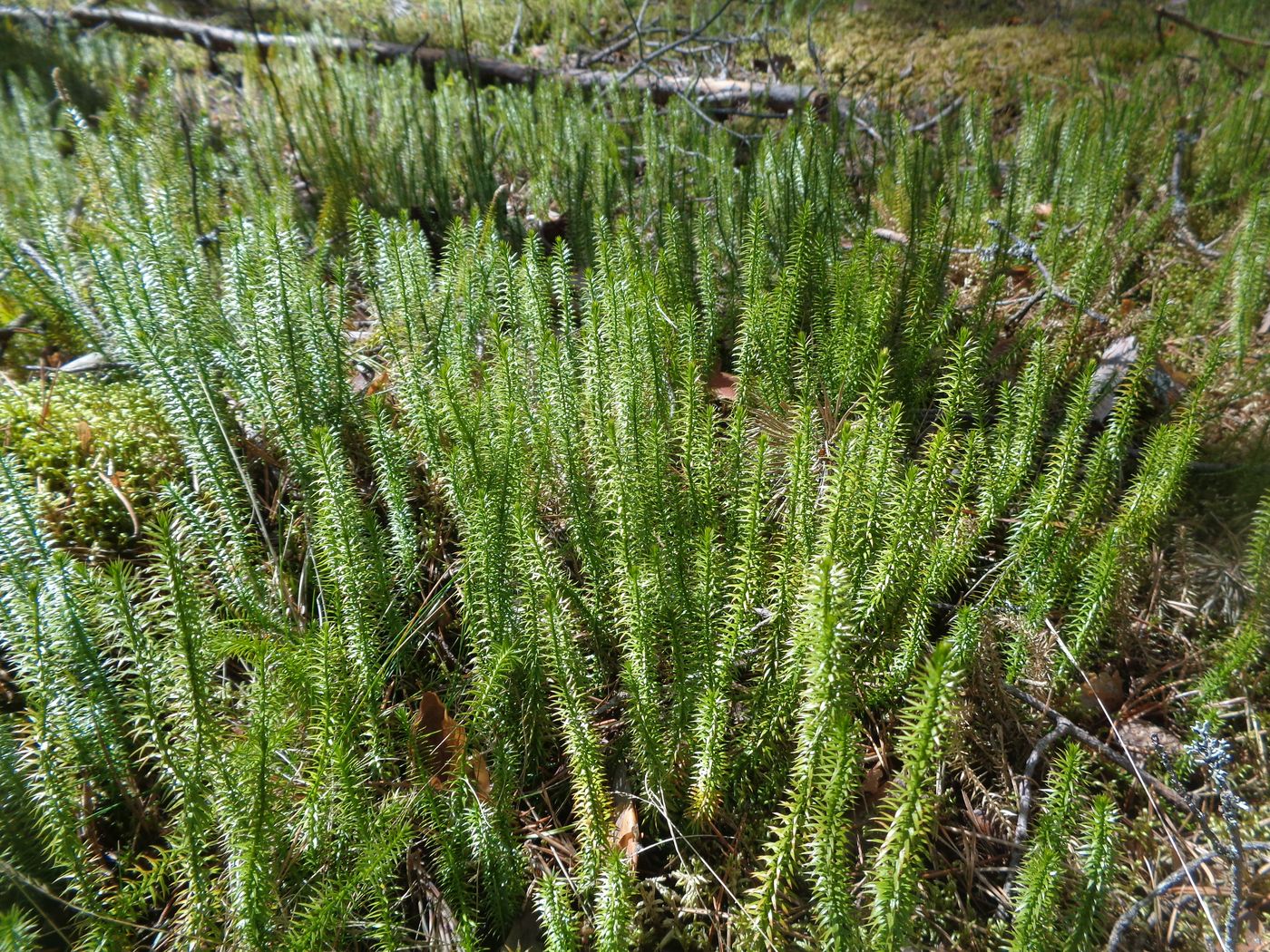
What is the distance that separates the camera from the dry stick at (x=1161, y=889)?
4.38 feet

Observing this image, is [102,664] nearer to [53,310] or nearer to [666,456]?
[666,456]

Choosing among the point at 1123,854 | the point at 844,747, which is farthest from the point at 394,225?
the point at 1123,854

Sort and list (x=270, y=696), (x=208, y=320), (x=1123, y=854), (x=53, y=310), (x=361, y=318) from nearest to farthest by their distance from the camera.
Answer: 1. (x=270, y=696)
2. (x=1123, y=854)
3. (x=208, y=320)
4. (x=53, y=310)
5. (x=361, y=318)

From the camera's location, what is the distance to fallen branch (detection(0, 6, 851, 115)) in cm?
414

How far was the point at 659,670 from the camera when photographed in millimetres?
1784

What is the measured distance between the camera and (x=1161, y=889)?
4.50 ft

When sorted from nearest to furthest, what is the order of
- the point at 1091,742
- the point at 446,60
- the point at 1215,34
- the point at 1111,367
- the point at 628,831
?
the point at 628,831 < the point at 1091,742 < the point at 1111,367 < the point at 1215,34 < the point at 446,60

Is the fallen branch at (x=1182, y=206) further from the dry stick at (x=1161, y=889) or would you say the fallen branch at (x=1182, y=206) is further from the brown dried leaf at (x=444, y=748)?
the brown dried leaf at (x=444, y=748)

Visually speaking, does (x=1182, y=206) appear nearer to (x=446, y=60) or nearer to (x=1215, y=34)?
(x=1215, y=34)

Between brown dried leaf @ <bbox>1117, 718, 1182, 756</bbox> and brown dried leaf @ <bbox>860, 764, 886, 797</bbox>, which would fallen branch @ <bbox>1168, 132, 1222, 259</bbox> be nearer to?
brown dried leaf @ <bbox>1117, 718, 1182, 756</bbox>

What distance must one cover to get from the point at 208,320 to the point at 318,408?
45 cm

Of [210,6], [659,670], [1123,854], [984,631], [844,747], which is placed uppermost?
[210,6]

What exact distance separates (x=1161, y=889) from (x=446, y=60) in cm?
496

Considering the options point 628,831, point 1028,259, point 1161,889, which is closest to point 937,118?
point 1028,259
